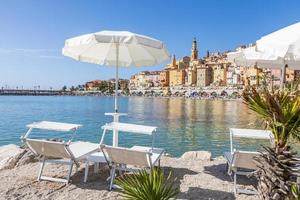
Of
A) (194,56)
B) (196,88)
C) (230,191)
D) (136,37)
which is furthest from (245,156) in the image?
(194,56)

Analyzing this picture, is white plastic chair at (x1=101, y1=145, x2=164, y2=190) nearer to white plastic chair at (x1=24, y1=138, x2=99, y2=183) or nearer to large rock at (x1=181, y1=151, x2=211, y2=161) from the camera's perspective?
white plastic chair at (x1=24, y1=138, x2=99, y2=183)

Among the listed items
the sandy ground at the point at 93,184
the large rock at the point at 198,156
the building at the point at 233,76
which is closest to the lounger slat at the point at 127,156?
the sandy ground at the point at 93,184

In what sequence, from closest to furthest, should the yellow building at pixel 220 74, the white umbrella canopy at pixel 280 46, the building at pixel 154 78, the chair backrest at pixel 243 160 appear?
1. the white umbrella canopy at pixel 280 46
2. the chair backrest at pixel 243 160
3. the yellow building at pixel 220 74
4. the building at pixel 154 78

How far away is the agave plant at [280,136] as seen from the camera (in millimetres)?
3070

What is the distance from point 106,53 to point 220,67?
11301 cm

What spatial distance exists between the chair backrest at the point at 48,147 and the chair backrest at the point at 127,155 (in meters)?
0.61

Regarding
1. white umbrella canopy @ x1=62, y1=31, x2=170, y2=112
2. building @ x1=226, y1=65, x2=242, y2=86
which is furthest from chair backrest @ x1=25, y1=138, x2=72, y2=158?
building @ x1=226, y1=65, x2=242, y2=86

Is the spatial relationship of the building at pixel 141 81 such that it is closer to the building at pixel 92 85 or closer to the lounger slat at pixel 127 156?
the building at pixel 92 85

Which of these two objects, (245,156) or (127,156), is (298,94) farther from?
(127,156)

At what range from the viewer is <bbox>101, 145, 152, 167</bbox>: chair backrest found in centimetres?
430

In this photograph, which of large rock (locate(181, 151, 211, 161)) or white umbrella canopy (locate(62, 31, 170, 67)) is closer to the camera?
white umbrella canopy (locate(62, 31, 170, 67))

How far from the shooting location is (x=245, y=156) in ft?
14.8

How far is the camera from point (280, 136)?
314 cm

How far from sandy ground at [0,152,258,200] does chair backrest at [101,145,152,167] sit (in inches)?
18.4
